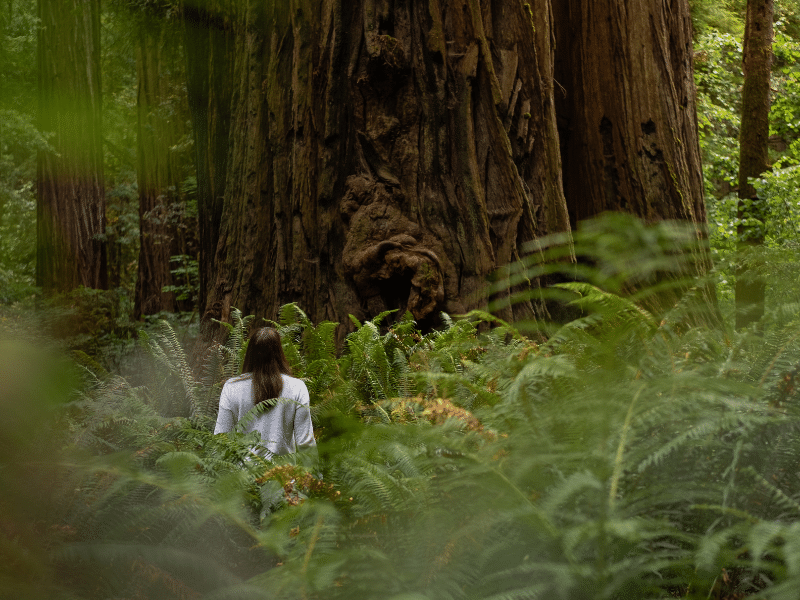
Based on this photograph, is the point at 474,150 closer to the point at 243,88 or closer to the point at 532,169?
the point at 532,169

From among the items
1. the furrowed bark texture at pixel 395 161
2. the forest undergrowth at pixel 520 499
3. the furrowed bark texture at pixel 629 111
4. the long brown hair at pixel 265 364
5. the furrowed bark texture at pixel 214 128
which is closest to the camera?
the forest undergrowth at pixel 520 499

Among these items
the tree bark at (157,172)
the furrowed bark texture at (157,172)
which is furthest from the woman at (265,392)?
the furrowed bark texture at (157,172)

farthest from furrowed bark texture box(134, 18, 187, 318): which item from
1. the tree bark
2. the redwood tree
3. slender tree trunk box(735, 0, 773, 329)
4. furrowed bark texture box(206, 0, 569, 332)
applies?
slender tree trunk box(735, 0, 773, 329)

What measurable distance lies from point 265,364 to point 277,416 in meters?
0.35

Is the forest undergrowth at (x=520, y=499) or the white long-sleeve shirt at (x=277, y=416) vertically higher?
the forest undergrowth at (x=520, y=499)

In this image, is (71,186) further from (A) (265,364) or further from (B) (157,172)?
(A) (265,364)

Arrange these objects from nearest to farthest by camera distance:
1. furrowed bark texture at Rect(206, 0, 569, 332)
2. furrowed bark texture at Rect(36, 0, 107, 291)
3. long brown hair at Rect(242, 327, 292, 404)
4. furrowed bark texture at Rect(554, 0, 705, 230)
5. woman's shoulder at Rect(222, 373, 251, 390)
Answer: long brown hair at Rect(242, 327, 292, 404), woman's shoulder at Rect(222, 373, 251, 390), furrowed bark texture at Rect(206, 0, 569, 332), furrowed bark texture at Rect(554, 0, 705, 230), furrowed bark texture at Rect(36, 0, 107, 291)

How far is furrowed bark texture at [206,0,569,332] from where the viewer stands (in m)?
5.92

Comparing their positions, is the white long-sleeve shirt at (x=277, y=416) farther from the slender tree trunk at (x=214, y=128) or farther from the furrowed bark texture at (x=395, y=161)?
the slender tree trunk at (x=214, y=128)

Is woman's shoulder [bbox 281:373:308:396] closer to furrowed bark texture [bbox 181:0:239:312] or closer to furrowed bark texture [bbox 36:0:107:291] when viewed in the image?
furrowed bark texture [bbox 181:0:239:312]

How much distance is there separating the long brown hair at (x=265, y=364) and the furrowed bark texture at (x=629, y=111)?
6.54 m

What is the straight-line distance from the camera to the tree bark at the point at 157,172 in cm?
1477

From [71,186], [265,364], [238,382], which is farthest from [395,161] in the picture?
[71,186]

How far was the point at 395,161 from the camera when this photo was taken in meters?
6.09
